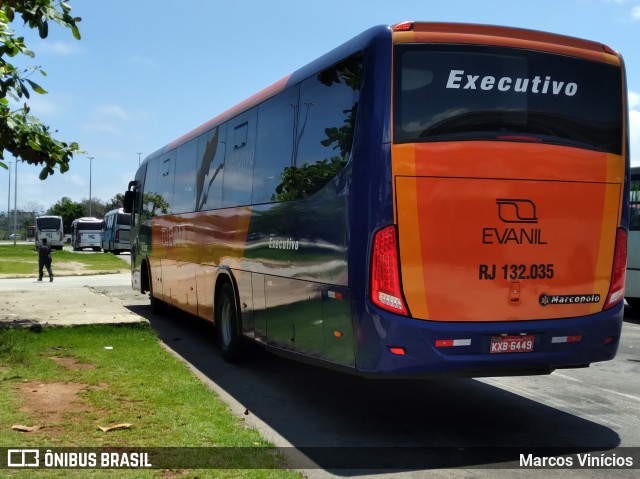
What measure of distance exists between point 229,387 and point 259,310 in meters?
0.98

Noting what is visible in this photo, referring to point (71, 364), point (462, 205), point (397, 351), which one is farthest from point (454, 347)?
point (71, 364)

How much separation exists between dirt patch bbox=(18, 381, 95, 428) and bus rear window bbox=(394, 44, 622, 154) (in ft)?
13.0

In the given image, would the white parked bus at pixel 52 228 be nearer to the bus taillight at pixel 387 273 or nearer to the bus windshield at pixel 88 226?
the bus windshield at pixel 88 226

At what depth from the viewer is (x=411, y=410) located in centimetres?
743

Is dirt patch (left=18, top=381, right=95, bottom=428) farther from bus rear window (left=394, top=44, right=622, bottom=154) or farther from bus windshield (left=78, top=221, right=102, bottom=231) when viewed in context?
bus windshield (left=78, top=221, right=102, bottom=231)

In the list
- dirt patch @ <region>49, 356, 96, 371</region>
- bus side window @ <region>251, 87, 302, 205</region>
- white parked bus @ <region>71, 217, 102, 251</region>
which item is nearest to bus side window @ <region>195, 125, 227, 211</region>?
bus side window @ <region>251, 87, 302, 205</region>

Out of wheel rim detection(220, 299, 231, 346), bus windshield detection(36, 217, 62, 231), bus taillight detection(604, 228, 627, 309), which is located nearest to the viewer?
bus taillight detection(604, 228, 627, 309)

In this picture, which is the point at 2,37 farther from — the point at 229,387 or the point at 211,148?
the point at 229,387

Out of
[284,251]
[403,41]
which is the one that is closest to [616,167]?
[403,41]

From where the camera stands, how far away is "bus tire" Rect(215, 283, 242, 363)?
9.79 metres

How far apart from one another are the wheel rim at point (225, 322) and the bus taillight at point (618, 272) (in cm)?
522

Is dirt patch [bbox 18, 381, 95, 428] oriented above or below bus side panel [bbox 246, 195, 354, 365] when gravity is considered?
below

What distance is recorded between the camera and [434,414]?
23.9 feet

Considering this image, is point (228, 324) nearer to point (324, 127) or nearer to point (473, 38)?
point (324, 127)
